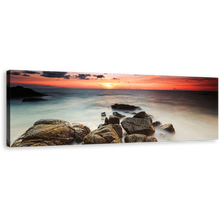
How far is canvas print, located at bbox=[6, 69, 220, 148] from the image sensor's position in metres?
1.97

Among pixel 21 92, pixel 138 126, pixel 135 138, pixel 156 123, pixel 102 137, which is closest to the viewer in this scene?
pixel 21 92

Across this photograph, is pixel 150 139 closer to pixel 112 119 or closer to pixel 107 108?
pixel 112 119

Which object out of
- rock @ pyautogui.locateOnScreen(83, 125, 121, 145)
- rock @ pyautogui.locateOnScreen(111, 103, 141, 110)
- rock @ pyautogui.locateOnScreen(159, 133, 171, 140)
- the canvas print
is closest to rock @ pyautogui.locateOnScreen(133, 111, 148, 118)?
the canvas print

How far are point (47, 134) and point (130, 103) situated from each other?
1.62 metres

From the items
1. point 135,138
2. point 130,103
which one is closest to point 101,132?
point 135,138

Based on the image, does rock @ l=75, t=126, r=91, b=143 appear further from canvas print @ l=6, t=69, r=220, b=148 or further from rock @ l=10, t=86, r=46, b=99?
rock @ l=10, t=86, r=46, b=99

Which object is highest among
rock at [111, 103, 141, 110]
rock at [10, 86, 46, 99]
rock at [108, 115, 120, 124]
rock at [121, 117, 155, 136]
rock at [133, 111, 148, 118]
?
rock at [10, 86, 46, 99]

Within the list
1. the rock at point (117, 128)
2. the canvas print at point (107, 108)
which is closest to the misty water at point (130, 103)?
the canvas print at point (107, 108)

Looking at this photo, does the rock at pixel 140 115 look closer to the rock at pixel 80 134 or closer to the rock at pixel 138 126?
the rock at pixel 138 126

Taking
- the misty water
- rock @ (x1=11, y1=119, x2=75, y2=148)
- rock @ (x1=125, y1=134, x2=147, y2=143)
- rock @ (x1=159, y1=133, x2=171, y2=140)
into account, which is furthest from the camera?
rock @ (x1=159, y1=133, x2=171, y2=140)

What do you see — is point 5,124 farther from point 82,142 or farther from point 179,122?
point 179,122

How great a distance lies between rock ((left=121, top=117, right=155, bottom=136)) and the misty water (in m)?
0.12

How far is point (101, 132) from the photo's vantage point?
2133mm

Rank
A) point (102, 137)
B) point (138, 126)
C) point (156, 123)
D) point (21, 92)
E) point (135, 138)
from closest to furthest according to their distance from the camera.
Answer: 1. point (21, 92)
2. point (102, 137)
3. point (135, 138)
4. point (138, 126)
5. point (156, 123)
